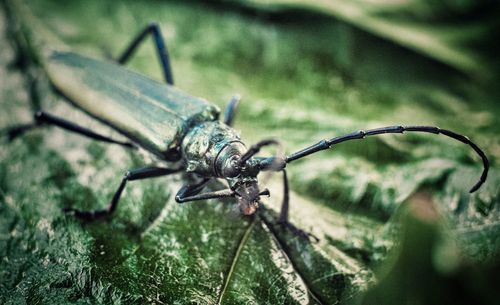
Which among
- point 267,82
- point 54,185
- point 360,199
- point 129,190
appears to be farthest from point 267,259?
point 267,82

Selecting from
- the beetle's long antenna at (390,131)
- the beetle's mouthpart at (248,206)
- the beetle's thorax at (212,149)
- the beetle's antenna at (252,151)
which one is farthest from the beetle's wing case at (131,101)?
the beetle's long antenna at (390,131)

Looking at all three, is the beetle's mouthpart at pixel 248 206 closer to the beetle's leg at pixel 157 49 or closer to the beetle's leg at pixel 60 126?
the beetle's leg at pixel 60 126

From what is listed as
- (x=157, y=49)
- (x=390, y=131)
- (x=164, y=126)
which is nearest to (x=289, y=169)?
(x=390, y=131)

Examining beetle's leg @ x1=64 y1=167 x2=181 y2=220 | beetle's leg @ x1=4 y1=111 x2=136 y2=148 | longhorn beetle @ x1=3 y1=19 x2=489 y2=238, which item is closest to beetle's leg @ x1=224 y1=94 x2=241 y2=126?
longhorn beetle @ x1=3 y1=19 x2=489 y2=238

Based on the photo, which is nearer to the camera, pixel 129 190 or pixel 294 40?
pixel 129 190

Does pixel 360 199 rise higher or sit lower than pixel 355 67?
lower

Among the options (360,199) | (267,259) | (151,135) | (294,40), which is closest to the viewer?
(267,259)

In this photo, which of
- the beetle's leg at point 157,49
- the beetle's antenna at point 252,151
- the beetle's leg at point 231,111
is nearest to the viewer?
the beetle's antenna at point 252,151

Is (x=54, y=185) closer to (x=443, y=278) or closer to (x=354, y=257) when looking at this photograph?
(x=354, y=257)
